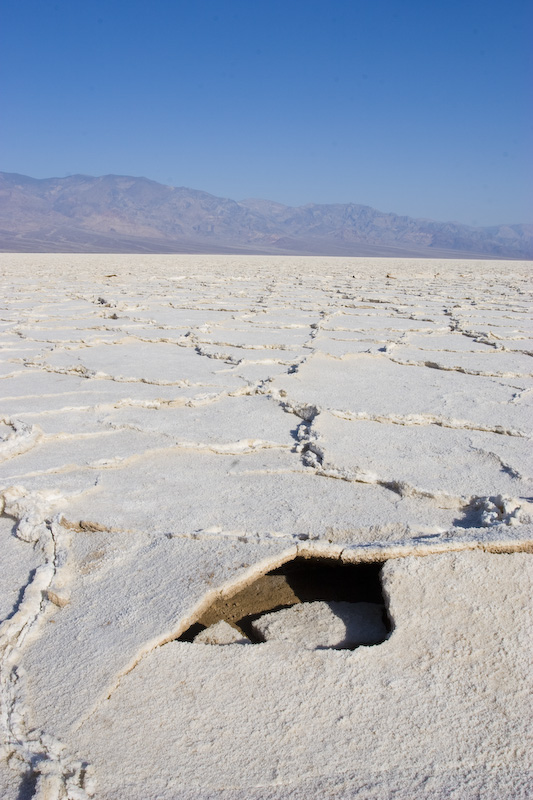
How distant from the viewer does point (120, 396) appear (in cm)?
237

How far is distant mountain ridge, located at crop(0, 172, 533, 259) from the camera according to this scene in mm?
82312

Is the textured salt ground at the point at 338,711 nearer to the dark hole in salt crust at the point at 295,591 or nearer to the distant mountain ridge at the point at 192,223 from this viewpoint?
the dark hole in salt crust at the point at 295,591

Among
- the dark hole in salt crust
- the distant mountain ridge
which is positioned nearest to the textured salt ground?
the dark hole in salt crust

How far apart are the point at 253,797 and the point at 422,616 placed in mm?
420

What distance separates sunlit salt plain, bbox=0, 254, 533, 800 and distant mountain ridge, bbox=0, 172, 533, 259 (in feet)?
222

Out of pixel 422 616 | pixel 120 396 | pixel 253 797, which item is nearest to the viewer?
pixel 253 797

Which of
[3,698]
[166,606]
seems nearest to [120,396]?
[166,606]

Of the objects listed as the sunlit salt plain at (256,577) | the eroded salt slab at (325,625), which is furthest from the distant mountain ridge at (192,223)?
the eroded salt slab at (325,625)

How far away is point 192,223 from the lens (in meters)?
116

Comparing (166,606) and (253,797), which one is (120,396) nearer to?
(166,606)

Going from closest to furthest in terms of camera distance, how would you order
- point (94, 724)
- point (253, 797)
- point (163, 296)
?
point (253, 797), point (94, 724), point (163, 296)

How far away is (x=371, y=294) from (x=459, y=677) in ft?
20.2

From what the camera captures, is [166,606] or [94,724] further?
[166,606]

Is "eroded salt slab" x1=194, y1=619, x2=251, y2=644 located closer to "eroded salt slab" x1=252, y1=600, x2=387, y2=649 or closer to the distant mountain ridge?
"eroded salt slab" x1=252, y1=600, x2=387, y2=649
